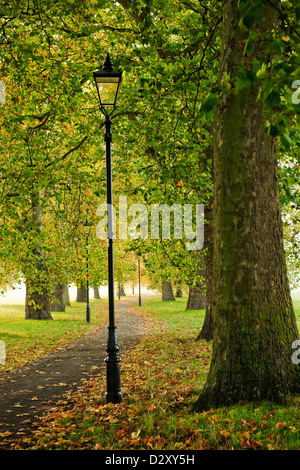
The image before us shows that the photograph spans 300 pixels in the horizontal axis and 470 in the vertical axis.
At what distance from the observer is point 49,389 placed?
7965 mm

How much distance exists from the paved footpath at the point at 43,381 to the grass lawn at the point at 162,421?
370 mm

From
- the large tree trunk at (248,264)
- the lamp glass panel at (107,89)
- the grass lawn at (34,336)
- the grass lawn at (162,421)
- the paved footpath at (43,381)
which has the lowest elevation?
the grass lawn at (34,336)

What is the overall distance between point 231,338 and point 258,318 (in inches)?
17.3

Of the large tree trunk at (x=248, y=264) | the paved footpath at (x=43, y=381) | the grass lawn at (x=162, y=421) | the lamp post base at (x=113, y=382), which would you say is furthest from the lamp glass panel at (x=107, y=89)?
the paved footpath at (x=43, y=381)

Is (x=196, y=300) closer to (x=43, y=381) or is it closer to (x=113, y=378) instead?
(x=43, y=381)

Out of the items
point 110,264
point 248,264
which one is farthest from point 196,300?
point 248,264

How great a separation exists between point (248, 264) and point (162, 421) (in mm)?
2365

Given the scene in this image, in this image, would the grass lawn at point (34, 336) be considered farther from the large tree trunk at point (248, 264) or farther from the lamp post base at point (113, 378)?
the large tree trunk at point (248, 264)

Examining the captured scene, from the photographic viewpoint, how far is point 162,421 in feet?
16.7

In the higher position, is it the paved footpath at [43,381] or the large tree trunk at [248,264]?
the large tree trunk at [248,264]

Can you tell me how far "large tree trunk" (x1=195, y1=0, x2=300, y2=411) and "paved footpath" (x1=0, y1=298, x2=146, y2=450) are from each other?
9.88ft

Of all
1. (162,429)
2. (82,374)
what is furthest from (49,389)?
(162,429)

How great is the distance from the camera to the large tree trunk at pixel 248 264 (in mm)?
4895
